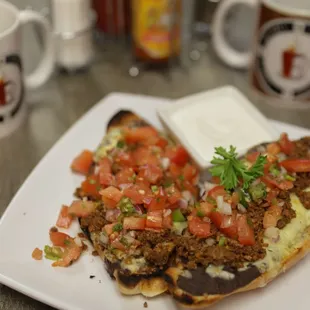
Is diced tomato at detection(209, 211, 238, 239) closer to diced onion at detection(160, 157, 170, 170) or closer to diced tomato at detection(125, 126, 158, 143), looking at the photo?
diced onion at detection(160, 157, 170, 170)

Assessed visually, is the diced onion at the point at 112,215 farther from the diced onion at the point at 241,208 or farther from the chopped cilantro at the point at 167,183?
the diced onion at the point at 241,208

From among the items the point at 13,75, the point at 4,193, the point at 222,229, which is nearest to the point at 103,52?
the point at 13,75

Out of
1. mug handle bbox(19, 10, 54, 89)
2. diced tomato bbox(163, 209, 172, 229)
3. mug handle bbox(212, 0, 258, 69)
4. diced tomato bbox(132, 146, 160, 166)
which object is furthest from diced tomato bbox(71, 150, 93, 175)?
mug handle bbox(212, 0, 258, 69)

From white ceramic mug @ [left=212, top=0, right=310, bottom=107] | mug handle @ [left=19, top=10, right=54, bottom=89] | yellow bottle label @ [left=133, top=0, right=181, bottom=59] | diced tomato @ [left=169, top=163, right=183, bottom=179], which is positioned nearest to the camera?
diced tomato @ [left=169, top=163, right=183, bottom=179]

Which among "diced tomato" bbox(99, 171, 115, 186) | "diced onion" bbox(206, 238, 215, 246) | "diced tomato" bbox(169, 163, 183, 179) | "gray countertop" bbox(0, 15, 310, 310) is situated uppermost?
"diced tomato" bbox(99, 171, 115, 186)

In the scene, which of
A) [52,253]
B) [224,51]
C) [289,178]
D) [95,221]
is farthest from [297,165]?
[224,51]

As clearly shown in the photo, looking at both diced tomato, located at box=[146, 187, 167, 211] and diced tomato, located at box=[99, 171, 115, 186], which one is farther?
diced tomato, located at box=[99, 171, 115, 186]

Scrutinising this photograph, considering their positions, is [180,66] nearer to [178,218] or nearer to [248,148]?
[248,148]
